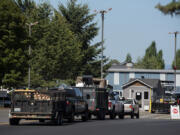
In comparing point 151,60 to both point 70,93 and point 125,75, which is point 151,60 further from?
point 70,93

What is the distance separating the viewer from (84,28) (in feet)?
281

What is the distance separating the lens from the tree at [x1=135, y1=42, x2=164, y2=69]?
138375mm

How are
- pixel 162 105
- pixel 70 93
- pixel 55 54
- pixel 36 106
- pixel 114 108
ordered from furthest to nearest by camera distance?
pixel 55 54 → pixel 162 105 → pixel 114 108 → pixel 70 93 → pixel 36 106

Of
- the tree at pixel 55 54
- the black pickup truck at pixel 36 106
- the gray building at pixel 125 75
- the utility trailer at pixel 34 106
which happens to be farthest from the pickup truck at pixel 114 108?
the gray building at pixel 125 75

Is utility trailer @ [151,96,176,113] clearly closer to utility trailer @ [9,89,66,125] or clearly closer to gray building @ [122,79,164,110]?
gray building @ [122,79,164,110]

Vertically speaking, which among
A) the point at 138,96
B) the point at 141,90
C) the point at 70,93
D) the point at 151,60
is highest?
the point at 151,60

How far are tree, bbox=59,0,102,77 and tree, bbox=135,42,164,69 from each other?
5368 cm

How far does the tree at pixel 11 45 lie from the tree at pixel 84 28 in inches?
1336

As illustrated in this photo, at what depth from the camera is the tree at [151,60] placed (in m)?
138

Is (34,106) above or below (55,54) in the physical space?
below

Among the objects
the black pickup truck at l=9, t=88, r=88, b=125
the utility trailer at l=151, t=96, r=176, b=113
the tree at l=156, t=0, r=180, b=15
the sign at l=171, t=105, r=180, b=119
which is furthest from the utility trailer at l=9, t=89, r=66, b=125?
the utility trailer at l=151, t=96, r=176, b=113

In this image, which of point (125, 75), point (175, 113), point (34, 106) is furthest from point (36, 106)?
point (125, 75)

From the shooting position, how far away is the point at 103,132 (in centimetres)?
2233

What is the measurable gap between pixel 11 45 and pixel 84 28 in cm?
3695
